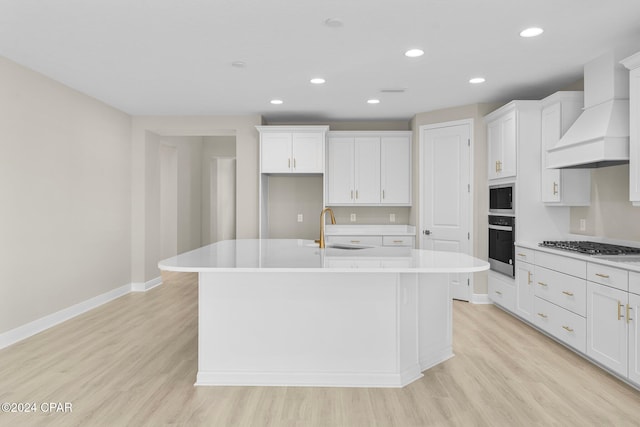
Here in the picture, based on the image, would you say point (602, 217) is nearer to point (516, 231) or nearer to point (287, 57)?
point (516, 231)

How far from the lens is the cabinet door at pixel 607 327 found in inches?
104

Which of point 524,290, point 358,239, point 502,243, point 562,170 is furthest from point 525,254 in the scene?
point 358,239

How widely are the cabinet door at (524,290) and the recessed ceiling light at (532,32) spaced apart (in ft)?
6.77

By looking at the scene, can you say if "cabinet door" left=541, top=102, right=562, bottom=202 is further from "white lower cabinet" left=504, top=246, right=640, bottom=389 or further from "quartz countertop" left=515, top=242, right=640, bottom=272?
"quartz countertop" left=515, top=242, right=640, bottom=272

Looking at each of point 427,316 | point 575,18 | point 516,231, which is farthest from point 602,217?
point 427,316

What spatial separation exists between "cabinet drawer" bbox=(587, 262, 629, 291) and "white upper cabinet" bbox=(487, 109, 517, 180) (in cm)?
159

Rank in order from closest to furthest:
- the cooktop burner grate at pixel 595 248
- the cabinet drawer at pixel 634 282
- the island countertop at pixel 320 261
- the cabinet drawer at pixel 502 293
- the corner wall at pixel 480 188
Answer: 1. the island countertop at pixel 320 261
2. the cabinet drawer at pixel 634 282
3. the cooktop burner grate at pixel 595 248
4. the cabinet drawer at pixel 502 293
5. the corner wall at pixel 480 188

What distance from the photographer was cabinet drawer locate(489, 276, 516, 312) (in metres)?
4.25

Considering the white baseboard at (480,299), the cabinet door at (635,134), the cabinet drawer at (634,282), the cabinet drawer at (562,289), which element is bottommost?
the white baseboard at (480,299)

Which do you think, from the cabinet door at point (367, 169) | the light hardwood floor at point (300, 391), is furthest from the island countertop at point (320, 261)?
the cabinet door at point (367, 169)

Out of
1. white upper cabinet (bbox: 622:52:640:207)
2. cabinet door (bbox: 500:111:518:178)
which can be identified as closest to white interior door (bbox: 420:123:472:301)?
cabinet door (bbox: 500:111:518:178)

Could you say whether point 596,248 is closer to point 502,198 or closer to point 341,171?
point 502,198

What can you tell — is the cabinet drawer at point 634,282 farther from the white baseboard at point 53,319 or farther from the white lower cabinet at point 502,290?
the white baseboard at point 53,319

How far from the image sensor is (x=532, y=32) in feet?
9.79
